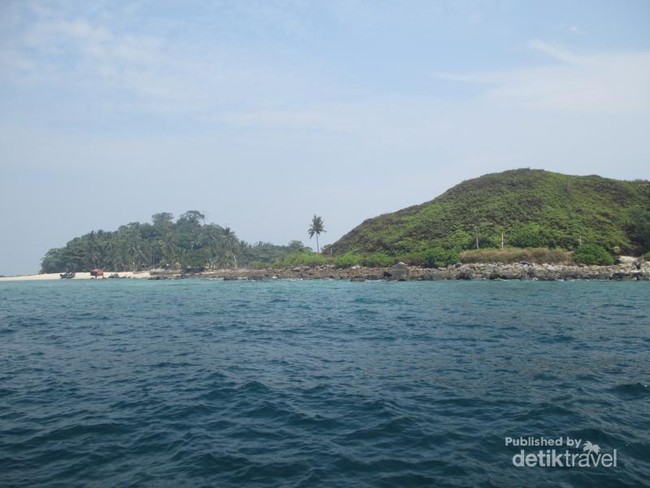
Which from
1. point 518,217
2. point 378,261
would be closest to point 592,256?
point 518,217

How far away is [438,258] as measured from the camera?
8700 cm

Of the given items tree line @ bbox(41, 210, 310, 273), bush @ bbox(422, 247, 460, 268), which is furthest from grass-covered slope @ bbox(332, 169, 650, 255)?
tree line @ bbox(41, 210, 310, 273)

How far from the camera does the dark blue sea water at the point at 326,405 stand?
8.20 meters

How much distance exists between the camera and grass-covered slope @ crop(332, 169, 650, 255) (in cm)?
8888

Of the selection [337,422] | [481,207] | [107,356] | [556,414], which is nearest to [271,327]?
[107,356]

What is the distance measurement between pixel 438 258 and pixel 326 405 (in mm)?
78892

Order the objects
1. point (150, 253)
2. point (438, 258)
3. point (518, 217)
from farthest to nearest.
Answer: point (150, 253) → point (518, 217) → point (438, 258)

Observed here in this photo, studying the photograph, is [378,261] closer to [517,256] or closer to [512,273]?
[517,256]

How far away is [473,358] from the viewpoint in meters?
16.4

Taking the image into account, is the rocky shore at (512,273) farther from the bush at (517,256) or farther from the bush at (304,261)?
the bush at (304,261)

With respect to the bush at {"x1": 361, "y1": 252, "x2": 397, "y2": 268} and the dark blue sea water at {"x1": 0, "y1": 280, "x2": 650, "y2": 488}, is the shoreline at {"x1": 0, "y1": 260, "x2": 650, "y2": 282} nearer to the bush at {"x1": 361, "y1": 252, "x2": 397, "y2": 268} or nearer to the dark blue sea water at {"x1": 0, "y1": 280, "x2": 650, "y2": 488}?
the bush at {"x1": 361, "y1": 252, "x2": 397, "y2": 268}

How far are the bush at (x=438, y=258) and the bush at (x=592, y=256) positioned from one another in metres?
21.7

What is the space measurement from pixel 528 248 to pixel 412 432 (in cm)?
8415

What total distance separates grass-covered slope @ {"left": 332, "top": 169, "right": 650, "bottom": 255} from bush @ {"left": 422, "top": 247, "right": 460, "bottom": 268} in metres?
7.62
